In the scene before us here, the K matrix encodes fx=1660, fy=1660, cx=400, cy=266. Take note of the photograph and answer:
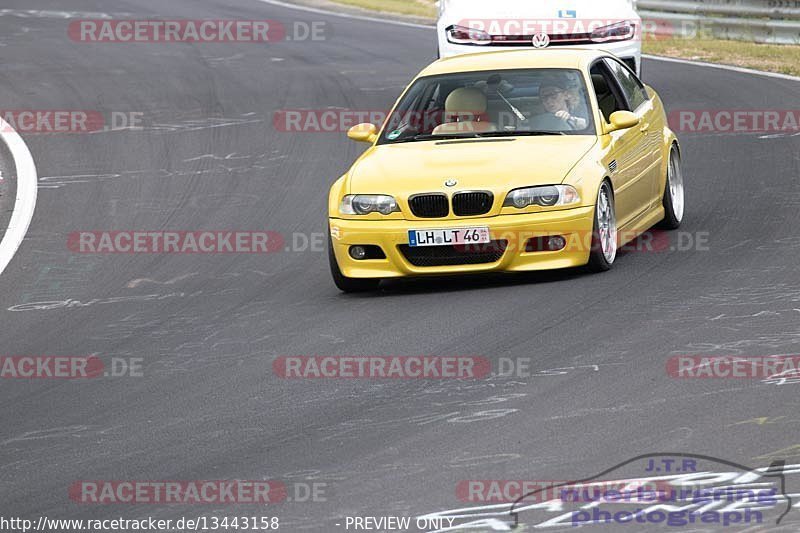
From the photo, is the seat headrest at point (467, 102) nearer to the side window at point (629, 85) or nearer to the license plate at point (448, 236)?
the side window at point (629, 85)

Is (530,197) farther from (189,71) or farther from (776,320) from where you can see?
(189,71)

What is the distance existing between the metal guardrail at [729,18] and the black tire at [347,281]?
1522cm

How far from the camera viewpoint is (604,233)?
431 inches

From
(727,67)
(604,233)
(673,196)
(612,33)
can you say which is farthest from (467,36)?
(604,233)

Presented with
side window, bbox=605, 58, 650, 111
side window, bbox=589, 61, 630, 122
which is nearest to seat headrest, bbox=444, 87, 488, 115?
side window, bbox=589, 61, 630, 122

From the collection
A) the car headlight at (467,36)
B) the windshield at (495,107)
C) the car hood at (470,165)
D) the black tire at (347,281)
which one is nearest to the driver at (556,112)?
the windshield at (495,107)

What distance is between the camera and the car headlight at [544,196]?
10.6 meters

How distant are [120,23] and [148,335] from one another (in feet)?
66.8

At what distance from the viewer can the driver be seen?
1156 cm

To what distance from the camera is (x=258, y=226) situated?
13.6 m

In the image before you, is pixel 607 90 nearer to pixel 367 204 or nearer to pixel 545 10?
pixel 367 204

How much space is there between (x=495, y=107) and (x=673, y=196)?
6.00 feet

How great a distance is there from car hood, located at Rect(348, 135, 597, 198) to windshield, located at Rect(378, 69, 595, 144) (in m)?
0.20

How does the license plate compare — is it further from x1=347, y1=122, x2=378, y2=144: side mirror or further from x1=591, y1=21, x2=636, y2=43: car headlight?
x1=591, y1=21, x2=636, y2=43: car headlight
